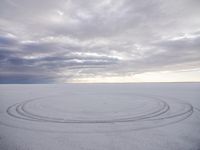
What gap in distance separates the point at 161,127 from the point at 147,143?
7.38 ft

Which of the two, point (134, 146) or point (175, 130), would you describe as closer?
point (134, 146)

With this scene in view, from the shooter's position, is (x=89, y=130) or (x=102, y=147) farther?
(x=89, y=130)

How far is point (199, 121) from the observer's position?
8.45 meters

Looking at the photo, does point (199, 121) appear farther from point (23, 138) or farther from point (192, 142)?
point (23, 138)

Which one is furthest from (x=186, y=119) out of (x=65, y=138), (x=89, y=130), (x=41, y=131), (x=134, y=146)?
(x=41, y=131)

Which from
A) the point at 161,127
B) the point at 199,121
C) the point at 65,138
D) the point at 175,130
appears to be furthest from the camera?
the point at 199,121

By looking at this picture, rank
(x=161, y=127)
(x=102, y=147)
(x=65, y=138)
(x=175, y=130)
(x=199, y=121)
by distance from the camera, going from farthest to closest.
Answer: (x=199, y=121) → (x=161, y=127) → (x=175, y=130) → (x=65, y=138) → (x=102, y=147)

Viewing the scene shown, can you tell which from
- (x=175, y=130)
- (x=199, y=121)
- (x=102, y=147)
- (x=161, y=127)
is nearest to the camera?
(x=102, y=147)

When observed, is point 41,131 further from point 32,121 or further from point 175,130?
point 175,130

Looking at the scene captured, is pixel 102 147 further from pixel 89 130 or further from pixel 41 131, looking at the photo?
pixel 41 131

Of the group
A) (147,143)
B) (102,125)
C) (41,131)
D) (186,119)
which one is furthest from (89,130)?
(186,119)

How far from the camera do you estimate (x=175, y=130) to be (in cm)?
704

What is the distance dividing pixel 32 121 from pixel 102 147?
5620 mm

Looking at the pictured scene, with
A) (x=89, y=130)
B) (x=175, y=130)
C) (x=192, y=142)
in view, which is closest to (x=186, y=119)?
(x=175, y=130)
